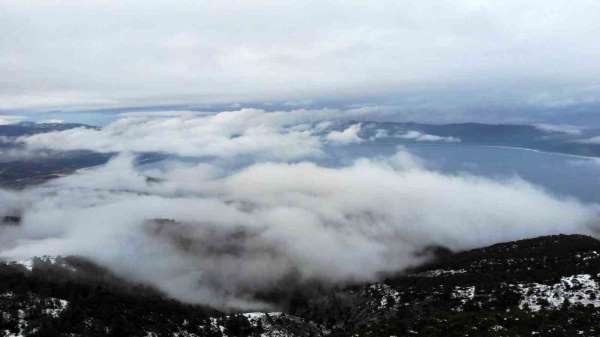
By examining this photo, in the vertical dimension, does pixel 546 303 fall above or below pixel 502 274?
above

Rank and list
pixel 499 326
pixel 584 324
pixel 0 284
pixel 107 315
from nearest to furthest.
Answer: pixel 584 324
pixel 499 326
pixel 107 315
pixel 0 284

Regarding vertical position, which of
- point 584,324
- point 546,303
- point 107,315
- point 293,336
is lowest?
point 293,336

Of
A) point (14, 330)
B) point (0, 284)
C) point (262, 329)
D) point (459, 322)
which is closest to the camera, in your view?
point (459, 322)

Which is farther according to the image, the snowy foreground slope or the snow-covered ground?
the snow-covered ground

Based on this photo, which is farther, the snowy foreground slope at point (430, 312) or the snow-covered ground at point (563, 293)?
the snow-covered ground at point (563, 293)

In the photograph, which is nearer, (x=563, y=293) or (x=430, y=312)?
(x=563, y=293)

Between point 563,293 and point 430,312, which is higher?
point 563,293

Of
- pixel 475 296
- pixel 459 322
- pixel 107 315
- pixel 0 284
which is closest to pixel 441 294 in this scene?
pixel 475 296

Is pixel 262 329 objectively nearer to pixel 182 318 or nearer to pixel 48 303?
pixel 182 318

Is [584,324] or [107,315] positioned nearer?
[584,324]

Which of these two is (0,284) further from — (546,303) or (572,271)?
(572,271)

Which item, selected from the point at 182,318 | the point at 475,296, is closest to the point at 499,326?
the point at 475,296
